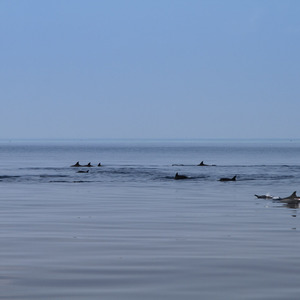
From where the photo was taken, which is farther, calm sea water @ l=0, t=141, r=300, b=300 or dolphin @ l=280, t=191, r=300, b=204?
dolphin @ l=280, t=191, r=300, b=204

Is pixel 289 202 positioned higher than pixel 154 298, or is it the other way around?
pixel 289 202

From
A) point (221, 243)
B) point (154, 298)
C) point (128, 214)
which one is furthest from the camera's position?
point (128, 214)

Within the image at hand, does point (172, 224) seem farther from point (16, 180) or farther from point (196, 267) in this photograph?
point (16, 180)

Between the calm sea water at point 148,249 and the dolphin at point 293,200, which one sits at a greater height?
the dolphin at point 293,200

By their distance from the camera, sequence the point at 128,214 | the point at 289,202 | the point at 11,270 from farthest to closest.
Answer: the point at 289,202 < the point at 128,214 < the point at 11,270

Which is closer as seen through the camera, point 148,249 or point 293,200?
point 148,249

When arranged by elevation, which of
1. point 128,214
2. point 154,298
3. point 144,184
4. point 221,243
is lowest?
point 154,298

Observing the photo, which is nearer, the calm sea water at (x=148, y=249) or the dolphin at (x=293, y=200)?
the calm sea water at (x=148, y=249)

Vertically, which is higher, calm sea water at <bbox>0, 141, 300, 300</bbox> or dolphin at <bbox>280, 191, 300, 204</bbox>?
dolphin at <bbox>280, 191, 300, 204</bbox>

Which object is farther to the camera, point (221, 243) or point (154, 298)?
point (221, 243)

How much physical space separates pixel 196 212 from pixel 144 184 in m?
19.7

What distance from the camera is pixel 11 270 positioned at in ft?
43.3

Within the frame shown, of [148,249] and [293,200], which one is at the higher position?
[293,200]

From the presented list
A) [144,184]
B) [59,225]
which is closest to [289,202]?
[59,225]
